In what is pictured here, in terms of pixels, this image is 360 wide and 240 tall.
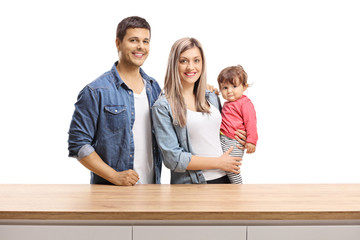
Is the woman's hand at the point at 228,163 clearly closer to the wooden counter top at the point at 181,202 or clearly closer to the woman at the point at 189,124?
the woman at the point at 189,124

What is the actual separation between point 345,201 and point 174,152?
0.98 meters

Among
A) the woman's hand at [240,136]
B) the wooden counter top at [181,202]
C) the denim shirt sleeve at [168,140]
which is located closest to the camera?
the wooden counter top at [181,202]

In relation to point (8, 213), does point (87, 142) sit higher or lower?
higher

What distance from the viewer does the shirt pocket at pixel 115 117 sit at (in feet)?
8.59

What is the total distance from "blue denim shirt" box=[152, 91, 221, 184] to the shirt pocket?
0.20 m

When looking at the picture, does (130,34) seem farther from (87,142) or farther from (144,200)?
(144,200)

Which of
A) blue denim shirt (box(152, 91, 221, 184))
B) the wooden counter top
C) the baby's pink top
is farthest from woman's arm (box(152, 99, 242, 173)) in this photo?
the baby's pink top

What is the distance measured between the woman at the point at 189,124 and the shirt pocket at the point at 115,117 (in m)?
0.20

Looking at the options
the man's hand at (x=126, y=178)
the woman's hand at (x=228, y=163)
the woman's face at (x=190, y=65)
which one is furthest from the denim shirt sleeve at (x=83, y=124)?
the woman's hand at (x=228, y=163)

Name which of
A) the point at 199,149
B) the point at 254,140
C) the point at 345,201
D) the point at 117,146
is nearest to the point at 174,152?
the point at 199,149

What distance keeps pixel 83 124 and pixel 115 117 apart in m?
0.20

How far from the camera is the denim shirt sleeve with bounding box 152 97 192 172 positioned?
8.20 feet

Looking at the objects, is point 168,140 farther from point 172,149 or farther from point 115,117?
point 115,117

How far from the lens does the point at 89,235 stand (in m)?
1.88
